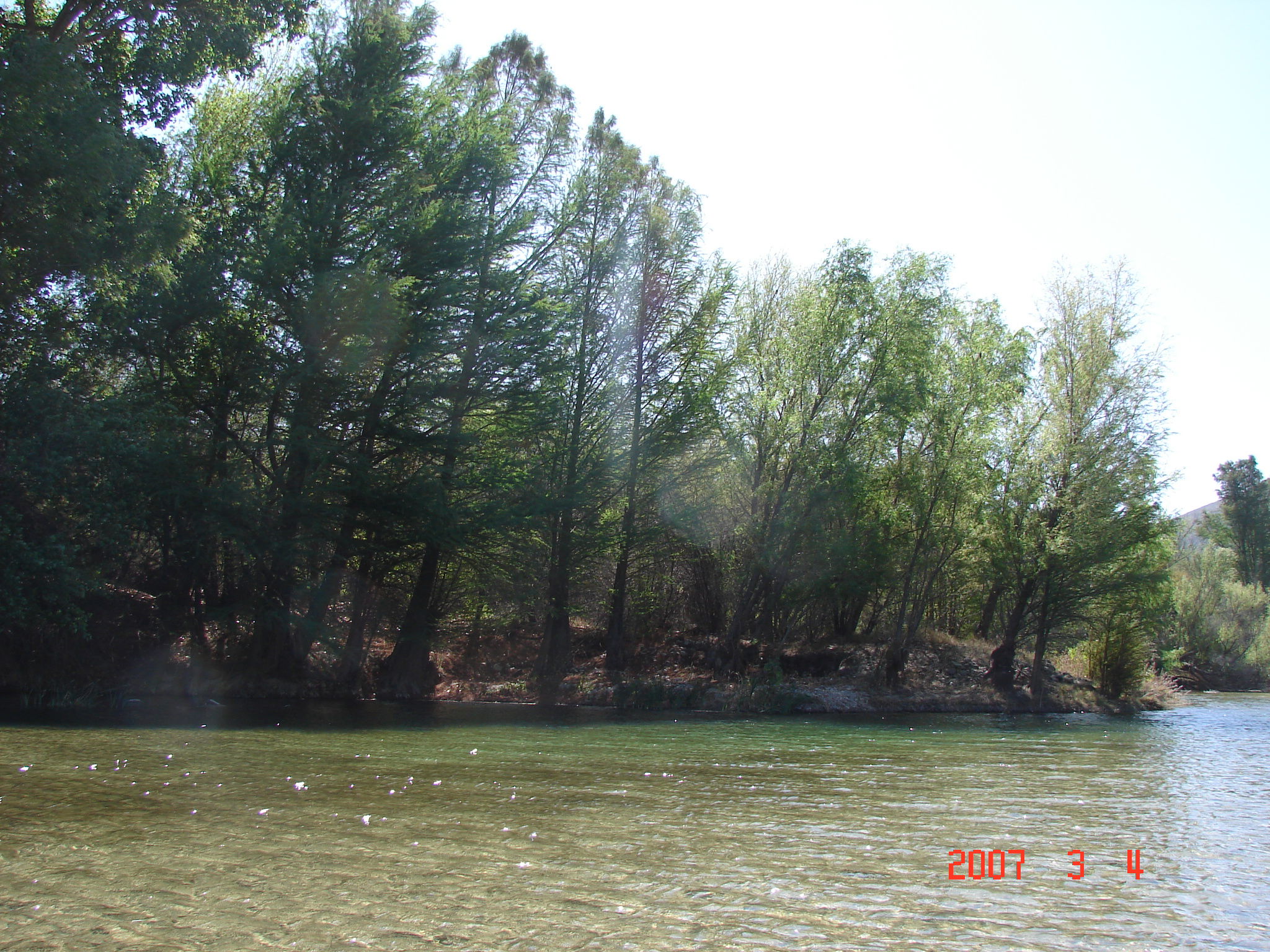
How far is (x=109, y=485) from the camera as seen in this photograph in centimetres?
1678

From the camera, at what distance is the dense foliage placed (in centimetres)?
1711

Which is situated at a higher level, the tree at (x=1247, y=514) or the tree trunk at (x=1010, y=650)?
the tree at (x=1247, y=514)

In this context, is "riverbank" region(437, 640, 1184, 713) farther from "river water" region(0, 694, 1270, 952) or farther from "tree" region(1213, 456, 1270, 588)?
"tree" region(1213, 456, 1270, 588)

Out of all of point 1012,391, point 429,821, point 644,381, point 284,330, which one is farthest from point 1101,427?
point 429,821

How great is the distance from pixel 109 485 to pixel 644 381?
15365 millimetres

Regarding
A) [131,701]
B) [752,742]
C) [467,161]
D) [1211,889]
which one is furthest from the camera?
[467,161]

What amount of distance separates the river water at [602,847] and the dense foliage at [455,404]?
6.86 metres

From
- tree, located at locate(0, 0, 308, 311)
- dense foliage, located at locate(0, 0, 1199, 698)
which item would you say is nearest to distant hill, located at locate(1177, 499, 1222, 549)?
dense foliage, located at locate(0, 0, 1199, 698)

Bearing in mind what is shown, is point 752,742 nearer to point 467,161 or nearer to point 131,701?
point 131,701
